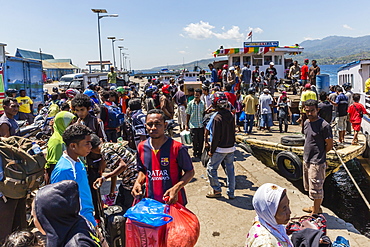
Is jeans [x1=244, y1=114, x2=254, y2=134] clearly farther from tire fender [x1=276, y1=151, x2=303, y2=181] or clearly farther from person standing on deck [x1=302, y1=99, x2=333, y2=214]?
person standing on deck [x1=302, y1=99, x2=333, y2=214]

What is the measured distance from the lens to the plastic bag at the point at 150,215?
8.64 ft

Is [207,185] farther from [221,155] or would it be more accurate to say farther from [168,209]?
[168,209]

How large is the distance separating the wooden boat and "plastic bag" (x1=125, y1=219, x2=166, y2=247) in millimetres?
5897

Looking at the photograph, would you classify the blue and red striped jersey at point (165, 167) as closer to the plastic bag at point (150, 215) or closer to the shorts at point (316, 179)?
the plastic bag at point (150, 215)

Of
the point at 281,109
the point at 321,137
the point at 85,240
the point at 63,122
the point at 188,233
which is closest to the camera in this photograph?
the point at 85,240

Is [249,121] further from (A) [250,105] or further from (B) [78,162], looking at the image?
(B) [78,162]

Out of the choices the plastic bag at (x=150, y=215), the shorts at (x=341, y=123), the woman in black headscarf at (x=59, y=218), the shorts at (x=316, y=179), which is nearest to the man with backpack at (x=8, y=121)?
the plastic bag at (x=150, y=215)

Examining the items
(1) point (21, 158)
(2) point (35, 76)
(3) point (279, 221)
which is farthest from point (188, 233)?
(2) point (35, 76)

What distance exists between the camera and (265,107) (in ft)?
37.3

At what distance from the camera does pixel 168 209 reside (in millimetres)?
2873

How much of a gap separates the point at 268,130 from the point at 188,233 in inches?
385

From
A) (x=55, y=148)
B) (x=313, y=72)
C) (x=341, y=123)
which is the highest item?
(x=313, y=72)

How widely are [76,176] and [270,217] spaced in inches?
67.1

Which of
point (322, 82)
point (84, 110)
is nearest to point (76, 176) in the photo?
point (84, 110)
